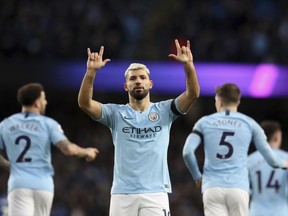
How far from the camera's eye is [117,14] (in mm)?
21609

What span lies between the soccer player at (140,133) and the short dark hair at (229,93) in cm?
146

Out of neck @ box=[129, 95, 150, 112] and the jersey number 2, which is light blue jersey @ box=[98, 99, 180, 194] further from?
the jersey number 2

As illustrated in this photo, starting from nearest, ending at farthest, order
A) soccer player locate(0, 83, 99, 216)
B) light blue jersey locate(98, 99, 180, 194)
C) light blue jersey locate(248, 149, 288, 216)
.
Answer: light blue jersey locate(98, 99, 180, 194) → soccer player locate(0, 83, 99, 216) → light blue jersey locate(248, 149, 288, 216)

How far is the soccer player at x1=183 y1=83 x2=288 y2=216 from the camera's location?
9.20m

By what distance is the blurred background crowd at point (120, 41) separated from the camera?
1934cm

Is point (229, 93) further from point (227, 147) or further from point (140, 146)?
point (140, 146)

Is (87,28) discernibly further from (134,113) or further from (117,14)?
(134,113)

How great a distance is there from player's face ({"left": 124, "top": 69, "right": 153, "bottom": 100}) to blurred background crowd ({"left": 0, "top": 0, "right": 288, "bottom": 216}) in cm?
1071

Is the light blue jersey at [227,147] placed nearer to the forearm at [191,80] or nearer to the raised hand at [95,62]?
the forearm at [191,80]

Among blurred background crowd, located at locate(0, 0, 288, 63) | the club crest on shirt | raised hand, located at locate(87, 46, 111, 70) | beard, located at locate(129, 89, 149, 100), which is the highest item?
blurred background crowd, located at locate(0, 0, 288, 63)

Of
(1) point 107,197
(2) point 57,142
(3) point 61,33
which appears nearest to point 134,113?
(2) point 57,142

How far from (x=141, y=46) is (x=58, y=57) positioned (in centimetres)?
203

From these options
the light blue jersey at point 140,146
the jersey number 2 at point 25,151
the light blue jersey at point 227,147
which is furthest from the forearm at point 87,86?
the jersey number 2 at point 25,151

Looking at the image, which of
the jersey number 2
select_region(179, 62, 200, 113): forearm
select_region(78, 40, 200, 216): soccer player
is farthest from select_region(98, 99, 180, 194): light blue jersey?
the jersey number 2
